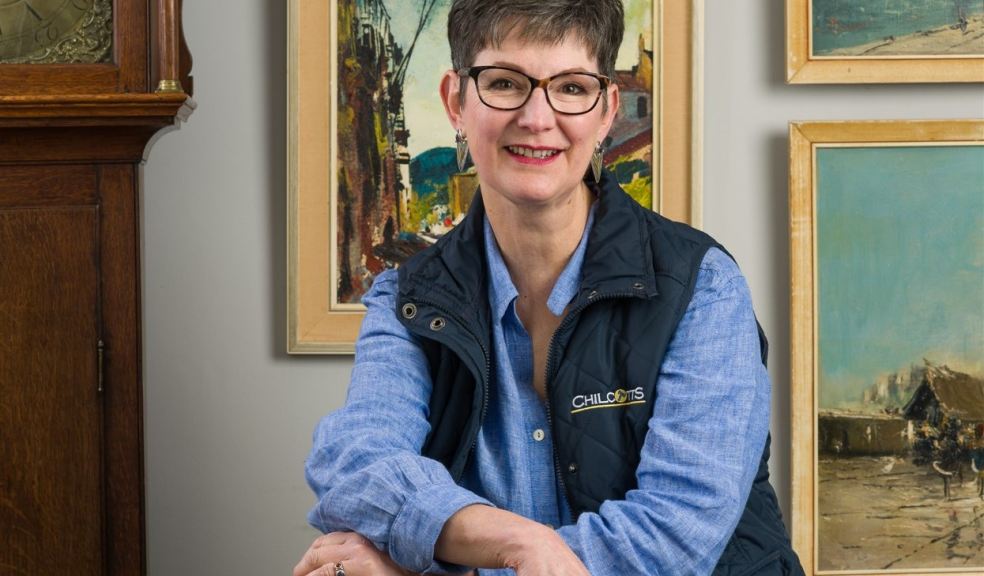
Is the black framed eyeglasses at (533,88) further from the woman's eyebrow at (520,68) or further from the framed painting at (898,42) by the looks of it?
the framed painting at (898,42)

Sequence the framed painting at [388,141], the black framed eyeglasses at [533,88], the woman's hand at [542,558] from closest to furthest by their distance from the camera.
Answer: the woman's hand at [542,558]
the black framed eyeglasses at [533,88]
the framed painting at [388,141]

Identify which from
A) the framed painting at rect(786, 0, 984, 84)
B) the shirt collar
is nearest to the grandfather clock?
the shirt collar

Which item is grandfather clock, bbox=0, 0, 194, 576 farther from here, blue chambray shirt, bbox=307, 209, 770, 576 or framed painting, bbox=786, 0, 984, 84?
framed painting, bbox=786, 0, 984, 84

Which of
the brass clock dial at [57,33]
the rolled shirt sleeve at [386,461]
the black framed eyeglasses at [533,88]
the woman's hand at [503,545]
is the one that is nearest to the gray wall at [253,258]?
the brass clock dial at [57,33]

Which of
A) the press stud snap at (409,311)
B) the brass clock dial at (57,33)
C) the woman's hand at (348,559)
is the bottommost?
the woman's hand at (348,559)

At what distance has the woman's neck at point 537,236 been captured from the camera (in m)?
1.57

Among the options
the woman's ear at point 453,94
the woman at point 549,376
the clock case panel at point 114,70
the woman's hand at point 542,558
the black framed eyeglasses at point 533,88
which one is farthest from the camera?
the clock case panel at point 114,70

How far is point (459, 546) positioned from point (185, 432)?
1312 mm

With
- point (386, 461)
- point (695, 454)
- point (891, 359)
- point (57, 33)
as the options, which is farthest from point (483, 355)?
point (891, 359)

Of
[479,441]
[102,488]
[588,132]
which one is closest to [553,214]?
[588,132]

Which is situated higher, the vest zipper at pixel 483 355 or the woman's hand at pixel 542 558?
the vest zipper at pixel 483 355

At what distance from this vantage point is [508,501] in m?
1.56

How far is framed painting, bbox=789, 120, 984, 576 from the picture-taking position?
2473 mm

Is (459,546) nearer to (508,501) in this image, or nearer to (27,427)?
(508,501)
